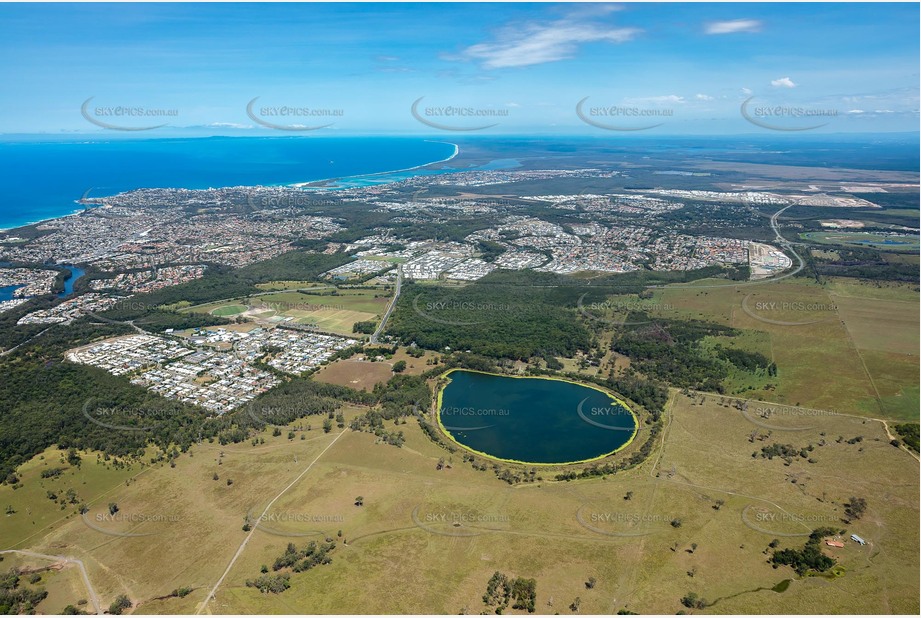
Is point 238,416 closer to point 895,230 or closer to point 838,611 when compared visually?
point 838,611

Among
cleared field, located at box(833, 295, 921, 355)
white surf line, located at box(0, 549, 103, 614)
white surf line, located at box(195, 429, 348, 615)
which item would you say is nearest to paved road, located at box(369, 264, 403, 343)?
white surf line, located at box(195, 429, 348, 615)

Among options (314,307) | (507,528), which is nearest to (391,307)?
→ (314,307)

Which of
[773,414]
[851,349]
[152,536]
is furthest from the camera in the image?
[851,349]

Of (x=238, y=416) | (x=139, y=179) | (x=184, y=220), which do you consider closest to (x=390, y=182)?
(x=184, y=220)

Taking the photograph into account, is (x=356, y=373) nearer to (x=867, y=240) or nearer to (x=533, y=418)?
(x=533, y=418)

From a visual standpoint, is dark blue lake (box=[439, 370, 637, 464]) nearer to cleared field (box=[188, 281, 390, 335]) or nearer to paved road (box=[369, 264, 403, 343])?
paved road (box=[369, 264, 403, 343])

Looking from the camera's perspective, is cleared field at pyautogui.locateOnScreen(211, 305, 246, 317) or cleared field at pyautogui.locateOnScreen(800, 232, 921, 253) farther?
cleared field at pyautogui.locateOnScreen(800, 232, 921, 253)

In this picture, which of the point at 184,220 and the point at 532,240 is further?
the point at 184,220

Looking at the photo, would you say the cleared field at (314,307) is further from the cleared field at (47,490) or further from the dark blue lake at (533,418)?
the cleared field at (47,490)

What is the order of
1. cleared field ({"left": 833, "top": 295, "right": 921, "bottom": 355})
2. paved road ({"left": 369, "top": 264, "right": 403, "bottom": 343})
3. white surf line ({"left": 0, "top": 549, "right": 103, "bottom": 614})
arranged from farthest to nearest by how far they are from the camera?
paved road ({"left": 369, "top": 264, "right": 403, "bottom": 343}), cleared field ({"left": 833, "top": 295, "right": 921, "bottom": 355}), white surf line ({"left": 0, "top": 549, "right": 103, "bottom": 614})
